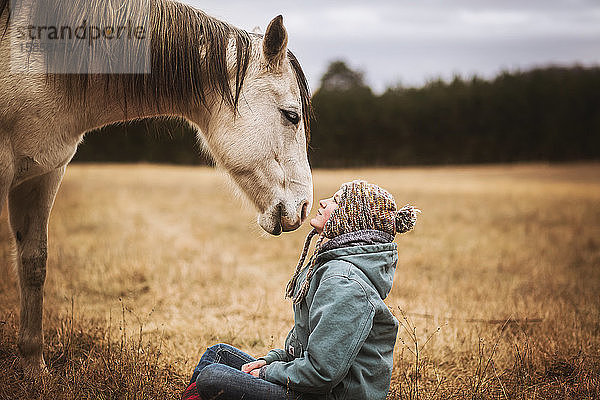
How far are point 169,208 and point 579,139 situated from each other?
74.6 feet

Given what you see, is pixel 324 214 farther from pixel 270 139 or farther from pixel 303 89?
pixel 303 89

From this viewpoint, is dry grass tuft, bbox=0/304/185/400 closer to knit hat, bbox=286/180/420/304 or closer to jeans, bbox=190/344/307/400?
jeans, bbox=190/344/307/400

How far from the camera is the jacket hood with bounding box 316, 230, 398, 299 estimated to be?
222 centimetres

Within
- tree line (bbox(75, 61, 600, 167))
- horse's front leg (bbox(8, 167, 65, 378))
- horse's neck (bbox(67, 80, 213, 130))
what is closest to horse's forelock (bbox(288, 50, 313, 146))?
horse's neck (bbox(67, 80, 213, 130))

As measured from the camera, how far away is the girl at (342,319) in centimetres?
208

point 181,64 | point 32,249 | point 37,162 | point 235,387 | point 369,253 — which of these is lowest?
point 235,387

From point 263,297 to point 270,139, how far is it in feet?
10.3

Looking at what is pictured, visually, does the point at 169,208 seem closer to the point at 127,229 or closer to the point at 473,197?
the point at 127,229

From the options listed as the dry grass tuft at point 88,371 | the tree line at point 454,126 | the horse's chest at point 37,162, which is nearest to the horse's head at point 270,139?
the horse's chest at point 37,162

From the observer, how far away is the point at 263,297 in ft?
18.7

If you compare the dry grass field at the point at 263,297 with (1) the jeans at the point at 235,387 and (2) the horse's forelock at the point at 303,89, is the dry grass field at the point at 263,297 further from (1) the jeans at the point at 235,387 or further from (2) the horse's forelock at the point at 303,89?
(1) the jeans at the point at 235,387

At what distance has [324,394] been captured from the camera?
2242mm

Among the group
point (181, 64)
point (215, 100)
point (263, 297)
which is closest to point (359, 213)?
point (215, 100)

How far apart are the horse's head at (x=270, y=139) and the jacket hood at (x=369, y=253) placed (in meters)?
0.66
